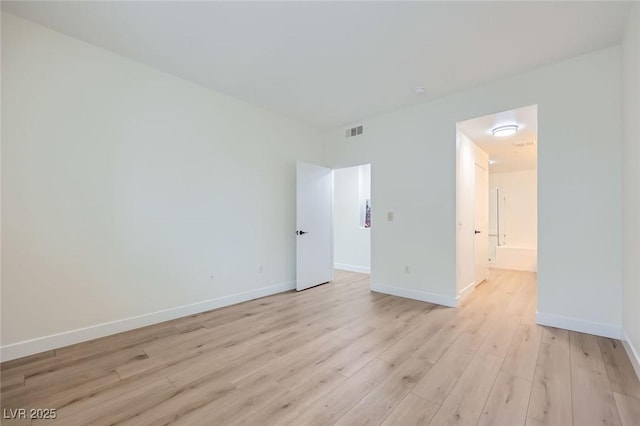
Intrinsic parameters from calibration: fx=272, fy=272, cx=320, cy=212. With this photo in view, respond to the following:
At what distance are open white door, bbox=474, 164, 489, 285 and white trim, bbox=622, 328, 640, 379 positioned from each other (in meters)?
2.14

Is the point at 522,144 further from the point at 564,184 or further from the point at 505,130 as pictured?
the point at 564,184

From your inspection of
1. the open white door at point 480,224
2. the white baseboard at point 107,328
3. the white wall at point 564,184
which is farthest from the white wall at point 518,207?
the white baseboard at point 107,328

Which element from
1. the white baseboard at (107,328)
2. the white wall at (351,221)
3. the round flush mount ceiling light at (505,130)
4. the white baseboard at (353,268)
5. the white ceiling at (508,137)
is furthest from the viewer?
the white wall at (351,221)

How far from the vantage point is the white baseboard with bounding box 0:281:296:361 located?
7.68 ft

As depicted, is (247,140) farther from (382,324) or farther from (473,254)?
(473,254)

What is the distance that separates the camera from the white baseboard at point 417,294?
12.2 ft

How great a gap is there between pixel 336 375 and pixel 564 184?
306 cm

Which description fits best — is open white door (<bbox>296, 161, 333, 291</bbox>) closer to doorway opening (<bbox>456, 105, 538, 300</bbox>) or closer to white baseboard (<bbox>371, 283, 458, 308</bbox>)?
white baseboard (<bbox>371, 283, 458, 308</bbox>)

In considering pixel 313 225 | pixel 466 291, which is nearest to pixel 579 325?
pixel 466 291

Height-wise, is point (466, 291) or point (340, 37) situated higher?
point (340, 37)

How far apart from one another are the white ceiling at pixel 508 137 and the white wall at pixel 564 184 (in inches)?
6.3

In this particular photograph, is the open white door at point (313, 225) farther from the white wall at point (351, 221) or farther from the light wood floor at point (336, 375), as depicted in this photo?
the light wood floor at point (336, 375)

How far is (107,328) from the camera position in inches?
109

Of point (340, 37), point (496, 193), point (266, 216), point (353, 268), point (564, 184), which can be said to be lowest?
point (353, 268)
